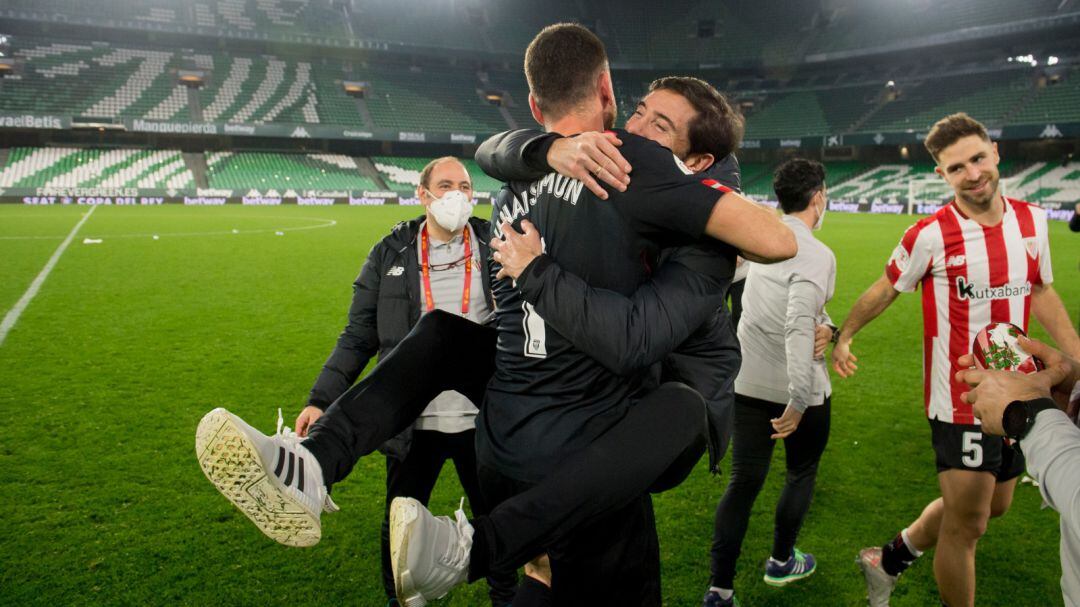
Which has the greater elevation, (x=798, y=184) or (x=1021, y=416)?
(x=798, y=184)

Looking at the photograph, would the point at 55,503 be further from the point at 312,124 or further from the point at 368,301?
the point at 312,124

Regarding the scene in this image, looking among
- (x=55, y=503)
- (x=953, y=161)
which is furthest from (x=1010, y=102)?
(x=55, y=503)

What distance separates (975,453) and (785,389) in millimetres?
863

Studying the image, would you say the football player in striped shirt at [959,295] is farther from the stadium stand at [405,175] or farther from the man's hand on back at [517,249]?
the stadium stand at [405,175]

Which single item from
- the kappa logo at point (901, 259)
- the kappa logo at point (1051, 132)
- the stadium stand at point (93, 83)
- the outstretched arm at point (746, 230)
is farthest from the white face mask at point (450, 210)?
the stadium stand at point (93, 83)

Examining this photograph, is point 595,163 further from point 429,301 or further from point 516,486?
point 429,301

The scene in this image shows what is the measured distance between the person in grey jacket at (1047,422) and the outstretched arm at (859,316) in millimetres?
1723

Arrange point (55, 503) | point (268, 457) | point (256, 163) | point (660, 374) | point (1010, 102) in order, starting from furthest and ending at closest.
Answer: point (256, 163), point (1010, 102), point (55, 503), point (660, 374), point (268, 457)

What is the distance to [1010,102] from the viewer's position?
4238cm

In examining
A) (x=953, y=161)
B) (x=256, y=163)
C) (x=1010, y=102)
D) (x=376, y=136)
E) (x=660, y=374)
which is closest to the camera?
(x=660, y=374)

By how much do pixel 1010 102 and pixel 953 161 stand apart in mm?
48302

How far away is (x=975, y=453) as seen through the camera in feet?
10.5

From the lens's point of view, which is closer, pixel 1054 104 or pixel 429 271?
pixel 429 271

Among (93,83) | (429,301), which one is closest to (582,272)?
(429,301)
